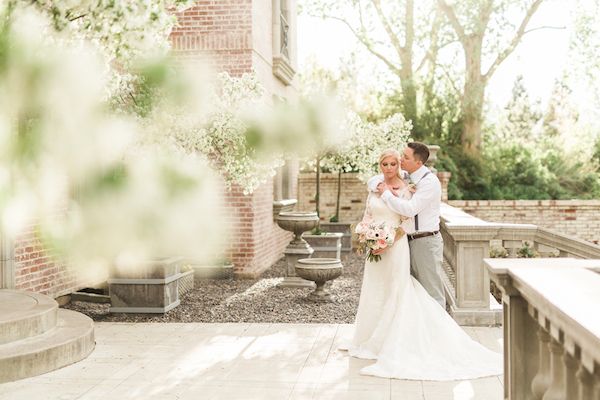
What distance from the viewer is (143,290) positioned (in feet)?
27.8

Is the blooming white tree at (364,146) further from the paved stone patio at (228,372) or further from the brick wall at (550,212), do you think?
the paved stone patio at (228,372)

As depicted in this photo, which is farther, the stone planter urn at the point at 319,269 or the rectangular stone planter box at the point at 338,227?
the rectangular stone planter box at the point at 338,227

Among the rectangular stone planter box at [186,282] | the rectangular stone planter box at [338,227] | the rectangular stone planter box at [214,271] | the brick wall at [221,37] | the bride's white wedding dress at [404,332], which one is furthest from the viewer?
the rectangular stone planter box at [338,227]

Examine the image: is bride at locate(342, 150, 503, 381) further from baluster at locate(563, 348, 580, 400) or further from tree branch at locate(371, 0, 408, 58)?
tree branch at locate(371, 0, 408, 58)

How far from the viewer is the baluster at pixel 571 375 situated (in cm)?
276

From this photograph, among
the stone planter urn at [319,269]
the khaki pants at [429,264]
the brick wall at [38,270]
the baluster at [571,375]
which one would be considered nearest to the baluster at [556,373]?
the baluster at [571,375]

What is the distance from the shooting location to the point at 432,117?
20.0 meters

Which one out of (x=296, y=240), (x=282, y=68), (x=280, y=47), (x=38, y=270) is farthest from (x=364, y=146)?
(x=38, y=270)

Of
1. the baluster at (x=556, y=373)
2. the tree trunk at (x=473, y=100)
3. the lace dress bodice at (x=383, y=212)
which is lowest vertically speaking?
the baluster at (x=556, y=373)

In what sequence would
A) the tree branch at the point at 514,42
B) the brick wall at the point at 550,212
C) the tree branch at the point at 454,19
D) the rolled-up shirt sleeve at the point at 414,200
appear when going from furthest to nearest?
the tree branch at the point at 514,42
the tree branch at the point at 454,19
the brick wall at the point at 550,212
the rolled-up shirt sleeve at the point at 414,200

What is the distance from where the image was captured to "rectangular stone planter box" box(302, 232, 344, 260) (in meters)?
13.3

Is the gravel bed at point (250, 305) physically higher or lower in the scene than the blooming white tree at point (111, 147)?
lower

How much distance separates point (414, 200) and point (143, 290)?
372 cm

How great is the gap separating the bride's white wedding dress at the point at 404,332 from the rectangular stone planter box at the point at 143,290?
8.94 feet
